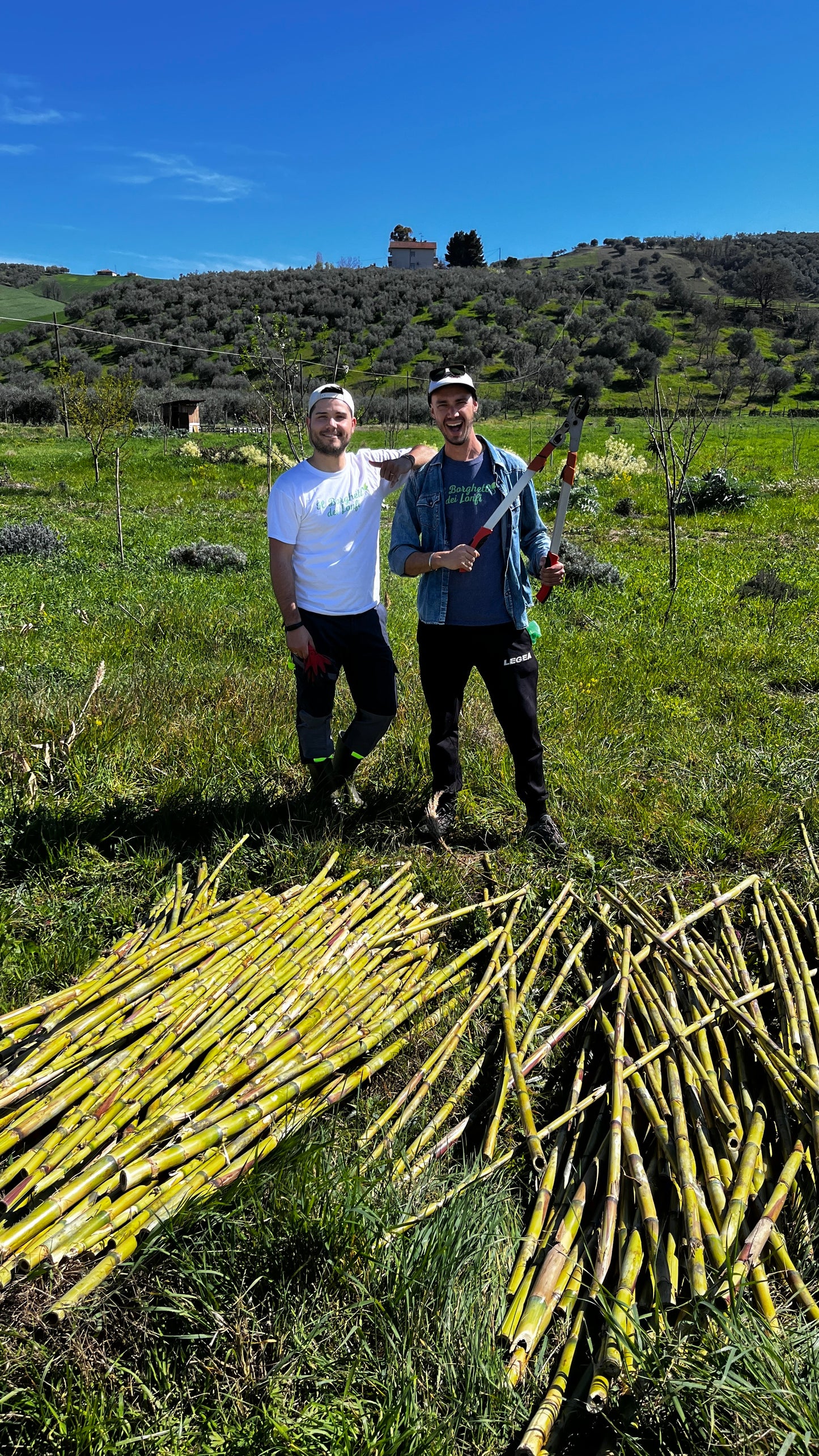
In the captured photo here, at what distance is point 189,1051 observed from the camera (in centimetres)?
241

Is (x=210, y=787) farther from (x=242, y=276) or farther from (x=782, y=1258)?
(x=242, y=276)

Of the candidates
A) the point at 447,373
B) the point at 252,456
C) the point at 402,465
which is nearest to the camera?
the point at 447,373

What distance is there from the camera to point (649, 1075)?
2.52 metres

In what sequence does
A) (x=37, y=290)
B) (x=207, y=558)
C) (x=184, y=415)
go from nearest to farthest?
(x=207, y=558)
(x=184, y=415)
(x=37, y=290)

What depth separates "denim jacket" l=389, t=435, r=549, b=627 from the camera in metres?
3.86

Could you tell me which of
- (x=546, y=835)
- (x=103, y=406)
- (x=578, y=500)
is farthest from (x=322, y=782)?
(x=578, y=500)

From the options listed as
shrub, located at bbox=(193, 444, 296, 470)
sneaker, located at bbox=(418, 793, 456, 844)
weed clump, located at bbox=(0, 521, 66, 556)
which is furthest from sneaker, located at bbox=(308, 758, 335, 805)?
shrub, located at bbox=(193, 444, 296, 470)

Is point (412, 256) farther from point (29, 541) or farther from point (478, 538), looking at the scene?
point (478, 538)

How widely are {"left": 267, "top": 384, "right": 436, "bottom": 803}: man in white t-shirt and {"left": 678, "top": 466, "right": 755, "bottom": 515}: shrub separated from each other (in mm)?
13330

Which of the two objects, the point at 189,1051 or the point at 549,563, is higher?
the point at 549,563

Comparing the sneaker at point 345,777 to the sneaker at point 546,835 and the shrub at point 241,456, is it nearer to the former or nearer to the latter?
the sneaker at point 546,835

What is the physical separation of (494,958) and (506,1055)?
0.52 meters

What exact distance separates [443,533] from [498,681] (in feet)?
2.62

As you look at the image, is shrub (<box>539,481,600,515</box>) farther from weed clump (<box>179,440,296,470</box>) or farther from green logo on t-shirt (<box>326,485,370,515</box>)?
green logo on t-shirt (<box>326,485,370,515</box>)
